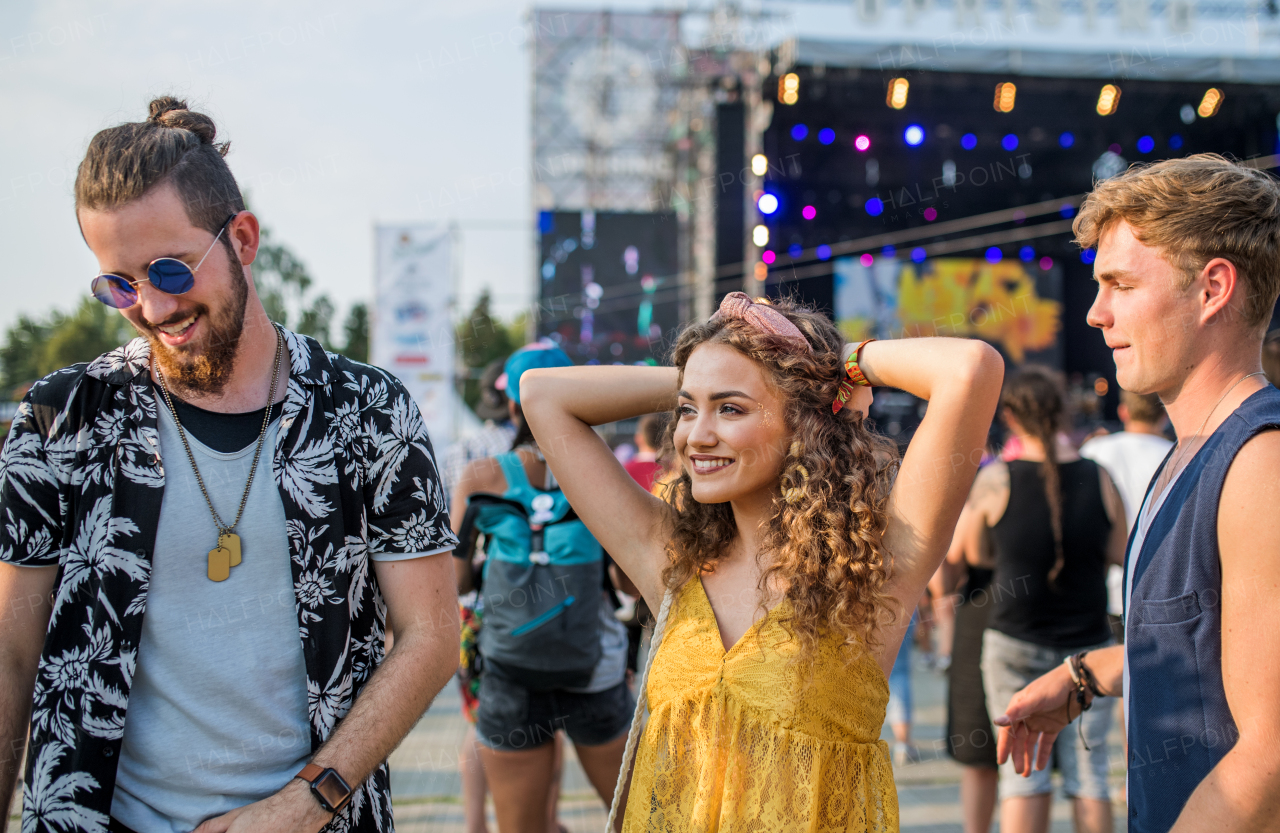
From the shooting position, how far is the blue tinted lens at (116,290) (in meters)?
1.46

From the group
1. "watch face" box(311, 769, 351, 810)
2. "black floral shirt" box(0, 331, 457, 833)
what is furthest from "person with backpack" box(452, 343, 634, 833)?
"watch face" box(311, 769, 351, 810)

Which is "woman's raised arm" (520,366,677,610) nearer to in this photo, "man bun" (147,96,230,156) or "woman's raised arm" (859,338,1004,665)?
"woman's raised arm" (859,338,1004,665)

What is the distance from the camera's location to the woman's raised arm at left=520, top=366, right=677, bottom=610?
1.88 meters

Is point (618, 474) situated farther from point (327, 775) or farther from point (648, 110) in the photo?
point (648, 110)

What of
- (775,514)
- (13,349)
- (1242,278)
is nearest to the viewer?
(1242,278)

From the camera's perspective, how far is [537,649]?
2.99 metres

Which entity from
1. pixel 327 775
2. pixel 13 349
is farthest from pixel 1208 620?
pixel 13 349

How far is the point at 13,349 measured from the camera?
11625 millimetres

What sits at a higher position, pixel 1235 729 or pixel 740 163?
pixel 740 163

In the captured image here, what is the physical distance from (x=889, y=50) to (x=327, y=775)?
12413mm

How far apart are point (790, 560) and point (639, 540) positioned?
0.38 m

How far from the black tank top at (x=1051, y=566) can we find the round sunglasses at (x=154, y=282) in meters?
2.96

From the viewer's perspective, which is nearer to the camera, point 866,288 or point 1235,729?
point 1235,729

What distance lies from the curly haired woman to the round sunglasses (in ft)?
2.67
